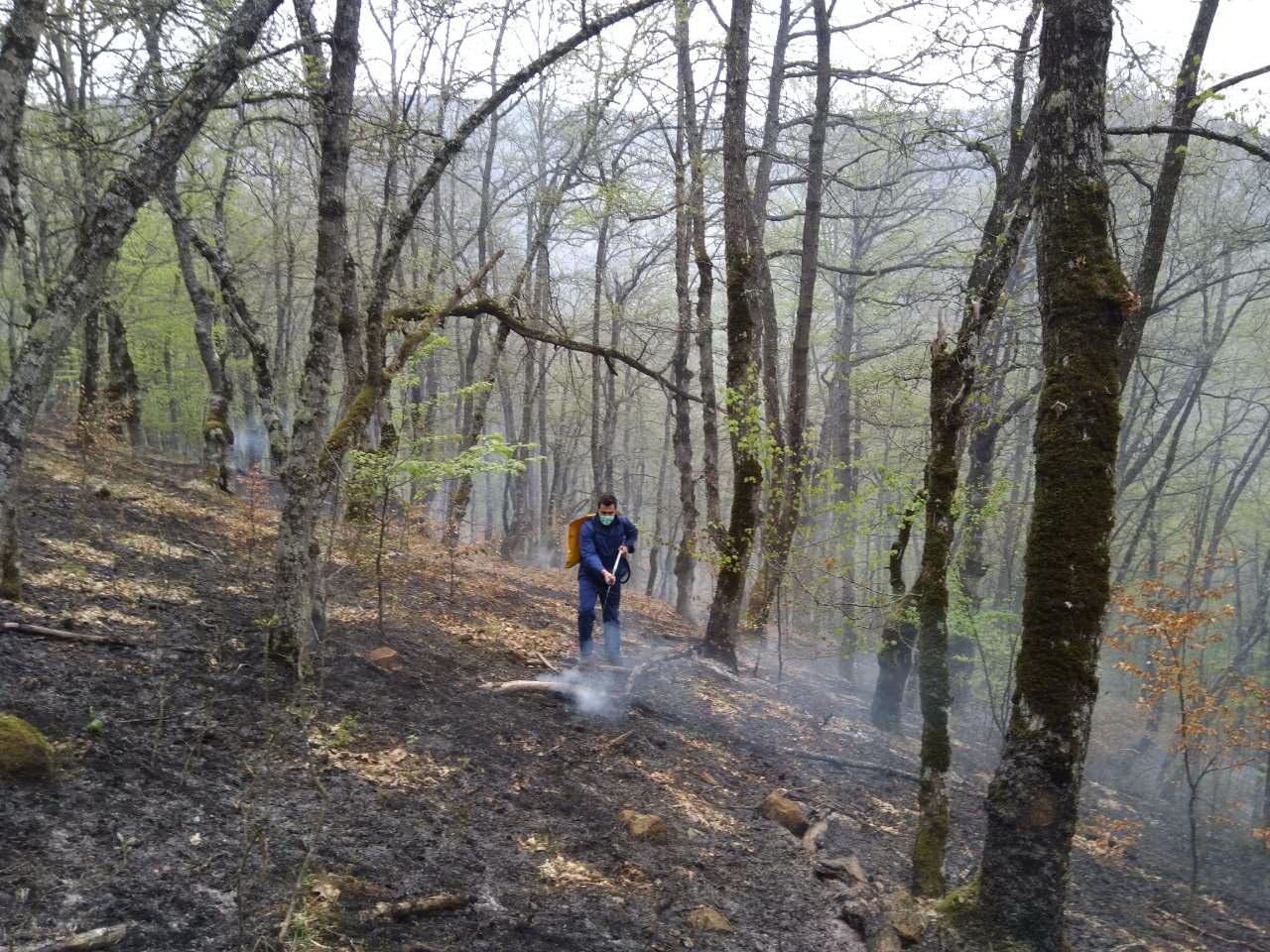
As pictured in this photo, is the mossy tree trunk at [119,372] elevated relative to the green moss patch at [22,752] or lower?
elevated

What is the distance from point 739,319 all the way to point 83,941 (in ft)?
24.6

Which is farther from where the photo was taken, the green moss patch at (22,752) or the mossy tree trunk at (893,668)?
the mossy tree trunk at (893,668)

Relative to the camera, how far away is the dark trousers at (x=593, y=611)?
7895 mm

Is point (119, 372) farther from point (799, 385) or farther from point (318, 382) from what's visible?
point (799, 385)

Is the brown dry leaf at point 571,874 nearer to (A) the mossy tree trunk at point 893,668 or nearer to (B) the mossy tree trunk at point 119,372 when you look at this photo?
(A) the mossy tree trunk at point 893,668

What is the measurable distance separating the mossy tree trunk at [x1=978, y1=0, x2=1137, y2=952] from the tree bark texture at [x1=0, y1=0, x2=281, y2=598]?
4.71 m

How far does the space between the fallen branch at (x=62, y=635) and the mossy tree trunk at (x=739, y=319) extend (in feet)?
18.4

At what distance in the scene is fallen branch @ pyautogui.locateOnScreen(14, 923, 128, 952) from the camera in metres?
2.51

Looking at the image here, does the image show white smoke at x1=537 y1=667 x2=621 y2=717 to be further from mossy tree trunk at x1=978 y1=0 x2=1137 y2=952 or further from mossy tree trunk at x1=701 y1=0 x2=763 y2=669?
mossy tree trunk at x1=978 y1=0 x2=1137 y2=952

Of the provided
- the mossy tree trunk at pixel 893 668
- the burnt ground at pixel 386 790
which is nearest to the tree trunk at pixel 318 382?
the burnt ground at pixel 386 790

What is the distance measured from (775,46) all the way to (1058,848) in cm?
1262

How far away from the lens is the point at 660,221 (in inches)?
643

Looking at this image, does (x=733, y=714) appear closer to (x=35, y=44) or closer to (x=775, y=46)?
(x=35, y=44)

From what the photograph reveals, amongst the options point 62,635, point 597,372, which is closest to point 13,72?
point 62,635
